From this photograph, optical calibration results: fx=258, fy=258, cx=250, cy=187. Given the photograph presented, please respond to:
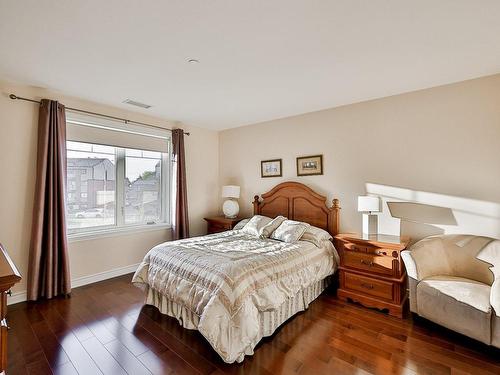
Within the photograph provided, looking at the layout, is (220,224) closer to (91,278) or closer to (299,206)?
(299,206)

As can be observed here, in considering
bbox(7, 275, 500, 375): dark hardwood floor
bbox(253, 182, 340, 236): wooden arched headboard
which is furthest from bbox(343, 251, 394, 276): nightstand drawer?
bbox(253, 182, 340, 236): wooden arched headboard

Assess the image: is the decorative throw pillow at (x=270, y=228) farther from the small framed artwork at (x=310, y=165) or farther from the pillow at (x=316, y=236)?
the small framed artwork at (x=310, y=165)

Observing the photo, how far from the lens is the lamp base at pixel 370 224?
3.01 m

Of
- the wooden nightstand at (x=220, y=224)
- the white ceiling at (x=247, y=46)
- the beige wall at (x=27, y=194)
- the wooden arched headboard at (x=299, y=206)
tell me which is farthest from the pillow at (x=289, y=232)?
the beige wall at (x=27, y=194)

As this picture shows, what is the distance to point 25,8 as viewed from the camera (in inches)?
65.2

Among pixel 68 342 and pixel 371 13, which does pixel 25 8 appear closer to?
pixel 371 13

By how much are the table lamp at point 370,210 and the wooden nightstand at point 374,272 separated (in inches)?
3.8

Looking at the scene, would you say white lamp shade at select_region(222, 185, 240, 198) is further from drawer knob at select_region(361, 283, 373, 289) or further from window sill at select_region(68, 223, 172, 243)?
drawer knob at select_region(361, 283, 373, 289)

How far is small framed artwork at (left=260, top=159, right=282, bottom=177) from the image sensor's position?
4188 millimetres

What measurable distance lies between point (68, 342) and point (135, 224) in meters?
2.04

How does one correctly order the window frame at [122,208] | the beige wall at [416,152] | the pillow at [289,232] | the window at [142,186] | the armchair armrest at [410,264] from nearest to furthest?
the armchair armrest at [410,264]
the beige wall at [416,152]
the pillow at [289,232]
the window frame at [122,208]
the window at [142,186]

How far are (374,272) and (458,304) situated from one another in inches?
30.4

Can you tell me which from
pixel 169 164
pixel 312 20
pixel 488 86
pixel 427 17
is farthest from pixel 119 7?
pixel 488 86

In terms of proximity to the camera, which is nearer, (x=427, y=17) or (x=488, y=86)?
(x=427, y=17)
